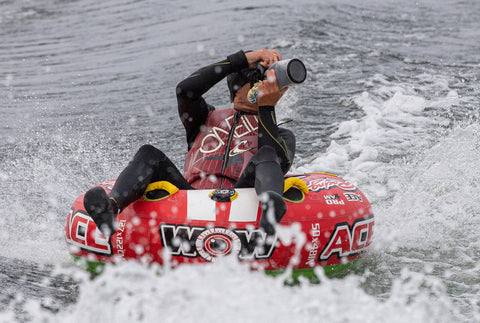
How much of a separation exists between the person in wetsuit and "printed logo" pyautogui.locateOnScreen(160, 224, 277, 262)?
0.55 feet

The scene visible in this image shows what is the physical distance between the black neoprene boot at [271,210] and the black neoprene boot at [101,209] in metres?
0.82

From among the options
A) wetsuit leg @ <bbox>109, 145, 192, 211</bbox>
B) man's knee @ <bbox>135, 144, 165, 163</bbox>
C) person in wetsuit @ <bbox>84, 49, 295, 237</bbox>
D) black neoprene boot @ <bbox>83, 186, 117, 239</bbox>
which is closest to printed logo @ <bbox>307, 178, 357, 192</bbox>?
person in wetsuit @ <bbox>84, 49, 295, 237</bbox>

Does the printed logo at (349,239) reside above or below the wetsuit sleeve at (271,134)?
below

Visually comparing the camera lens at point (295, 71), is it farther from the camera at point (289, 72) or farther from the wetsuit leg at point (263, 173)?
the wetsuit leg at point (263, 173)

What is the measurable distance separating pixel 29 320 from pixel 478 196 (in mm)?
3529

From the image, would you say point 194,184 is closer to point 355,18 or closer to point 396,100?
point 396,100

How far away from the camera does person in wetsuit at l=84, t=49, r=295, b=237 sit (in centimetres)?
361

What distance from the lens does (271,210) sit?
10.8 ft

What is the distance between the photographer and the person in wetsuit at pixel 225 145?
3.61 meters

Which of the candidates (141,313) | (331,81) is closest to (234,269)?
(141,313)

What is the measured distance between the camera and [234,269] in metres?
3.37

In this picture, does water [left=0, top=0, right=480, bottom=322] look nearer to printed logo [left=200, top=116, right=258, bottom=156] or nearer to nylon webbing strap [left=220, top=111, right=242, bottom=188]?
nylon webbing strap [left=220, top=111, right=242, bottom=188]

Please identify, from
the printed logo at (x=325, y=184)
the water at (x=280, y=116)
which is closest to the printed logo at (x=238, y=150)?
the printed logo at (x=325, y=184)

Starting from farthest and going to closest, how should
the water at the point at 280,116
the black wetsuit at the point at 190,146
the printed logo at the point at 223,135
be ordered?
1. the printed logo at the point at 223,135
2. the black wetsuit at the point at 190,146
3. the water at the point at 280,116
